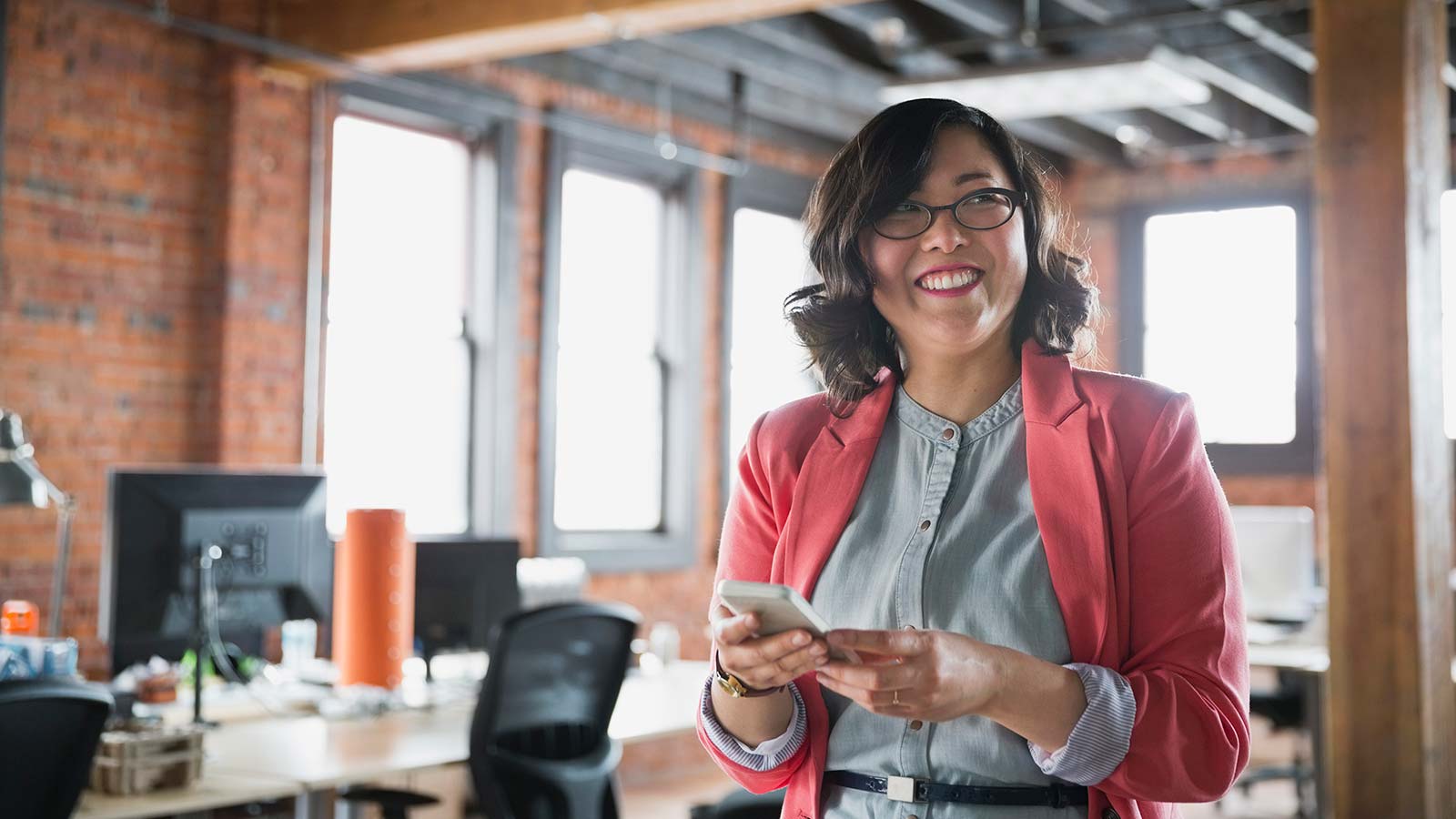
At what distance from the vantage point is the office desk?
3.06 m

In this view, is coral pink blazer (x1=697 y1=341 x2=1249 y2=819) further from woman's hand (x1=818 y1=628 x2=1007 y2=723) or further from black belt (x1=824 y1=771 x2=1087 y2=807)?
woman's hand (x1=818 y1=628 x2=1007 y2=723)

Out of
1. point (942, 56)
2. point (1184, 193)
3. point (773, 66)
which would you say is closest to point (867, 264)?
point (773, 66)

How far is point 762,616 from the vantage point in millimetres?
1303

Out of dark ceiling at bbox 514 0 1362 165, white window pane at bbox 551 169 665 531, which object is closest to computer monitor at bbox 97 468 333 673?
dark ceiling at bbox 514 0 1362 165

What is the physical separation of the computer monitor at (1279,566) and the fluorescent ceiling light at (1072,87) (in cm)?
179

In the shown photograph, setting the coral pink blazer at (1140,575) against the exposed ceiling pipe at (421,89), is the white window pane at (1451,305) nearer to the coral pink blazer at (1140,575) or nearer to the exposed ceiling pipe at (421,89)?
the exposed ceiling pipe at (421,89)

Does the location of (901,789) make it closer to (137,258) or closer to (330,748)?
(330,748)

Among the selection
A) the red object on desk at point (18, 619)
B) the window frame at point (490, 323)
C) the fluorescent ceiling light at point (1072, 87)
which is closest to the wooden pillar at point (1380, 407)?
the fluorescent ceiling light at point (1072, 87)

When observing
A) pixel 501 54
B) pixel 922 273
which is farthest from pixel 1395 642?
pixel 501 54

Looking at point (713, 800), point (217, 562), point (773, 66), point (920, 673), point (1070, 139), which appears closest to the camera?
point (920, 673)

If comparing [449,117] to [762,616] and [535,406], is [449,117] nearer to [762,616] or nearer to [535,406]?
[535,406]

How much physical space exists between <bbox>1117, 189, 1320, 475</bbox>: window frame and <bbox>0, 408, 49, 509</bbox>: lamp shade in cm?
620

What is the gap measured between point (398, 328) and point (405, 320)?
0.19 feet

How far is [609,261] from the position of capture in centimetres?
749
